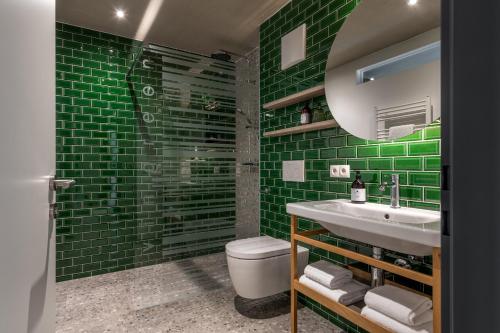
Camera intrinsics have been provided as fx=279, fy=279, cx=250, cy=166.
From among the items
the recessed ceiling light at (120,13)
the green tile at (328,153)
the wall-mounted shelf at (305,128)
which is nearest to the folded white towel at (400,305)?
the green tile at (328,153)

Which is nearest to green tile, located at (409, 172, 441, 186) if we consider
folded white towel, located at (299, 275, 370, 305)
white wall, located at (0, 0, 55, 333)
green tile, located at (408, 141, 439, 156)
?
A: green tile, located at (408, 141, 439, 156)

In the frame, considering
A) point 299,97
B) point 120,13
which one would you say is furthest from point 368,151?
point 120,13

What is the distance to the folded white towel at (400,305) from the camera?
1180mm

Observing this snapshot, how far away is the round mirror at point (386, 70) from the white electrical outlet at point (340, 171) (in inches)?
10.0

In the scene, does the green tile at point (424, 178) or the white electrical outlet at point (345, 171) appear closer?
the green tile at point (424, 178)

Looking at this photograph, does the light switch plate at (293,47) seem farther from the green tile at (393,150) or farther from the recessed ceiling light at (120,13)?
the recessed ceiling light at (120,13)

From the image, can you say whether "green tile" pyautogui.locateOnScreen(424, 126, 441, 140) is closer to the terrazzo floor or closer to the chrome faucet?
the chrome faucet

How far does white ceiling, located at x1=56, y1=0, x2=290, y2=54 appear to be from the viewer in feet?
8.18

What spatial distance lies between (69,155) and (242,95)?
187 cm

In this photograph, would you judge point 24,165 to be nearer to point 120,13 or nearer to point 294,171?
point 294,171

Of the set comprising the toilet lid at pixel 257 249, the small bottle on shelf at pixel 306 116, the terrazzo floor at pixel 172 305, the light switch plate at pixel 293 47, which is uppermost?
the light switch plate at pixel 293 47

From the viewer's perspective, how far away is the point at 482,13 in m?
0.29

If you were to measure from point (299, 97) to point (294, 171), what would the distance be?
2.08 ft

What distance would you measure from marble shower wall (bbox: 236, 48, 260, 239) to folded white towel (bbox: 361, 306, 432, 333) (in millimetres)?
1697
